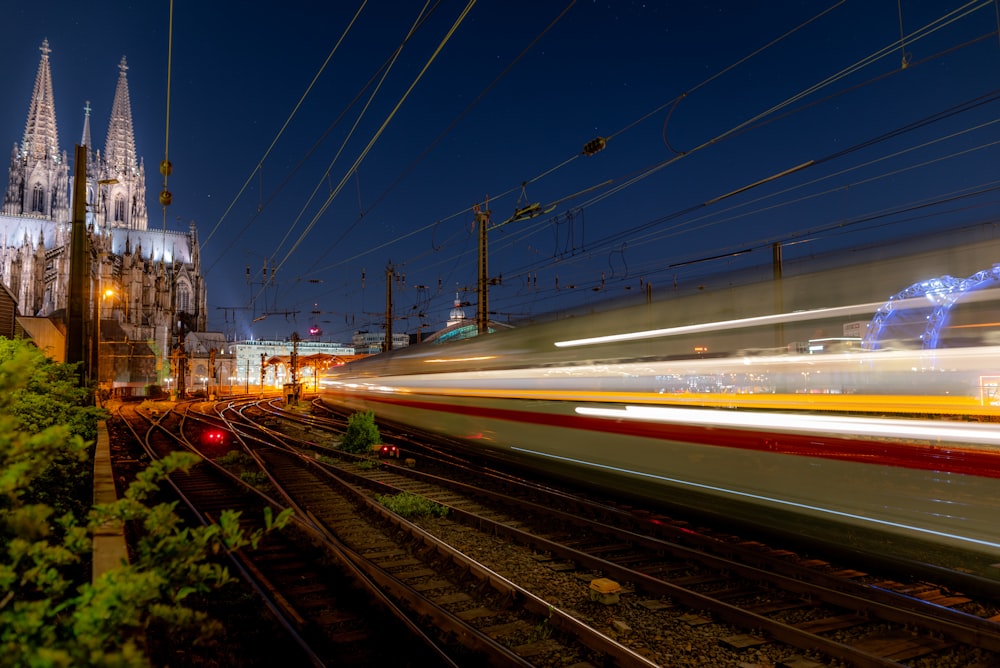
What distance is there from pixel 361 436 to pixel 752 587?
1242 centimetres

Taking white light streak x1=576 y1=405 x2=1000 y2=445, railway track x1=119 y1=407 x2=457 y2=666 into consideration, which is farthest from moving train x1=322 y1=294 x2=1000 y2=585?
railway track x1=119 y1=407 x2=457 y2=666

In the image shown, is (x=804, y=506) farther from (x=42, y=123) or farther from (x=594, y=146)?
(x=42, y=123)

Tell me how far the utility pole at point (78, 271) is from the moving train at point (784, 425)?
33.5 feet

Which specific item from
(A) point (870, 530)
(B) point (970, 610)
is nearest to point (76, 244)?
(A) point (870, 530)

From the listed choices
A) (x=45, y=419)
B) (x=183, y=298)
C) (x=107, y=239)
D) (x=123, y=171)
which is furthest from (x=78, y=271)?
(x=123, y=171)

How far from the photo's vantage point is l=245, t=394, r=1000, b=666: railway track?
488 centimetres

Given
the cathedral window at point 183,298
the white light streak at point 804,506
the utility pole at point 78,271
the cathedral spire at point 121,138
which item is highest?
the cathedral spire at point 121,138

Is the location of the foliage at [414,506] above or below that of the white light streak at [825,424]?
below

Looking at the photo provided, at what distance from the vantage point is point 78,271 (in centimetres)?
1352

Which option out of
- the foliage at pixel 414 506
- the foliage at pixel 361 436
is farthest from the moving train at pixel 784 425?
the foliage at pixel 361 436

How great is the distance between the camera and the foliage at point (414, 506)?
31.4 feet

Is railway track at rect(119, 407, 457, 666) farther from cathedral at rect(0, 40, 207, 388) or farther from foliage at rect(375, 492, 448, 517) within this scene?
cathedral at rect(0, 40, 207, 388)

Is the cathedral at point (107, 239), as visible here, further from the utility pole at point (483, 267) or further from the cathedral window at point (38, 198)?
the utility pole at point (483, 267)

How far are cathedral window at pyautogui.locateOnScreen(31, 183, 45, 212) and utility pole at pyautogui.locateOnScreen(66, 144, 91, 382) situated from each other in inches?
4262
